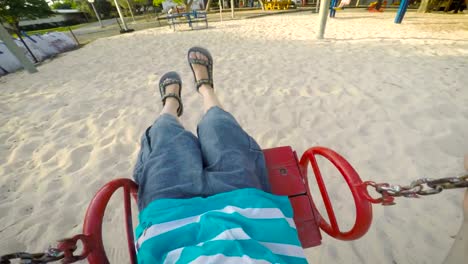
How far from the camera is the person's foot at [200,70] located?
1480 millimetres

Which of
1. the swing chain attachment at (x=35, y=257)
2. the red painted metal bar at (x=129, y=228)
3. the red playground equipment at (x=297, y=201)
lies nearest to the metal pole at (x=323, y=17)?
the red playground equipment at (x=297, y=201)

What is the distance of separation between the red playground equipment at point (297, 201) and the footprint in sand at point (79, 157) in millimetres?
964

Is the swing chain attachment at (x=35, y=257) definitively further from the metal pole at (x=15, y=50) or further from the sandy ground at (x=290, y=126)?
the metal pole at (x=15, y=50)

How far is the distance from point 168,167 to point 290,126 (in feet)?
3.88

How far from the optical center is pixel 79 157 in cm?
151

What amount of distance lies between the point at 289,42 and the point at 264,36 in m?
0.90

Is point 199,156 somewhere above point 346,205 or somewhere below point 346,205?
above

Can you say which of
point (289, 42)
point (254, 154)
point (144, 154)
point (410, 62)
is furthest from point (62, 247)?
point (289, 42)

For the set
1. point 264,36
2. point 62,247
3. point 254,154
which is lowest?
point 264,36

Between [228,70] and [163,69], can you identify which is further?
[163,69]

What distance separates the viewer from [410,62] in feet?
8.79

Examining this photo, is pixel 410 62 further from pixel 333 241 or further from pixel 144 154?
pixel 144 154

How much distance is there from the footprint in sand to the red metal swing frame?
0.93 meters

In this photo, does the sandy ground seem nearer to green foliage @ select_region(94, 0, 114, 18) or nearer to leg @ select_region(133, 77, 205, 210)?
leg @ select_region(133, 77, 205, 210)
